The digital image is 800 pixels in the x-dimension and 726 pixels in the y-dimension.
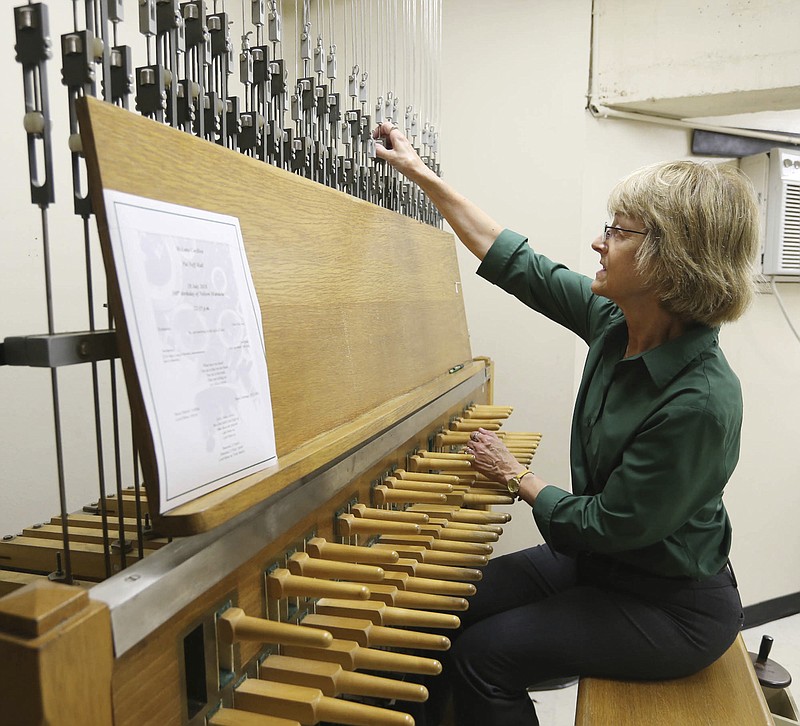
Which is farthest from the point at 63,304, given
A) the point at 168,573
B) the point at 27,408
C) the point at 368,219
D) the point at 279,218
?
the point at 168,573

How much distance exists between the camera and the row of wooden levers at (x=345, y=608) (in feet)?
2.12

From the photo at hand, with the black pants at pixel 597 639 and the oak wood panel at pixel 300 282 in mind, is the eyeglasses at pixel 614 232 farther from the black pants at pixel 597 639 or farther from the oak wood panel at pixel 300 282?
the black pants at pixel 597 639

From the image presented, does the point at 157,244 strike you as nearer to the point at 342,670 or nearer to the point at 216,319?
the point at 216,319

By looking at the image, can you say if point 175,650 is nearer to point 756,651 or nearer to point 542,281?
point 542,281

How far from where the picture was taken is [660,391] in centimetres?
116

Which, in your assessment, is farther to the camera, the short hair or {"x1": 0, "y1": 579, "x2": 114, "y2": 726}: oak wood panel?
the short hair

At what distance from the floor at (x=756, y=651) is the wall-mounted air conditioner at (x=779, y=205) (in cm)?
148

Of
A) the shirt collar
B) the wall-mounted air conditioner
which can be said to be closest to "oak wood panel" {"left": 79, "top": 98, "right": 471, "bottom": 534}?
the shirt collar

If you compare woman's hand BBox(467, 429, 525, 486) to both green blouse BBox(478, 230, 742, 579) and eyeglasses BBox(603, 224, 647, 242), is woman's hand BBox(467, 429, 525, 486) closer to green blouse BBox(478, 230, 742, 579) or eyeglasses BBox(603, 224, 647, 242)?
green blouse BBox(478, 230, 742, 579)

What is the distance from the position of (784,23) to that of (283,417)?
2211mm

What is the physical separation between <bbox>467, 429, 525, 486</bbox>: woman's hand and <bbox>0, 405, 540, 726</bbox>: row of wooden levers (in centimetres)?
17

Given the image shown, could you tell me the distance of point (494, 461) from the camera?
4.20 ft

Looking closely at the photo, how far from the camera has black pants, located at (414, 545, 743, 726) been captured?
3.75 ft

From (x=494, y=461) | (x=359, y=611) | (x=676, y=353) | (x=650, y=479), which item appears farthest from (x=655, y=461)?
(x=359, y=611)
